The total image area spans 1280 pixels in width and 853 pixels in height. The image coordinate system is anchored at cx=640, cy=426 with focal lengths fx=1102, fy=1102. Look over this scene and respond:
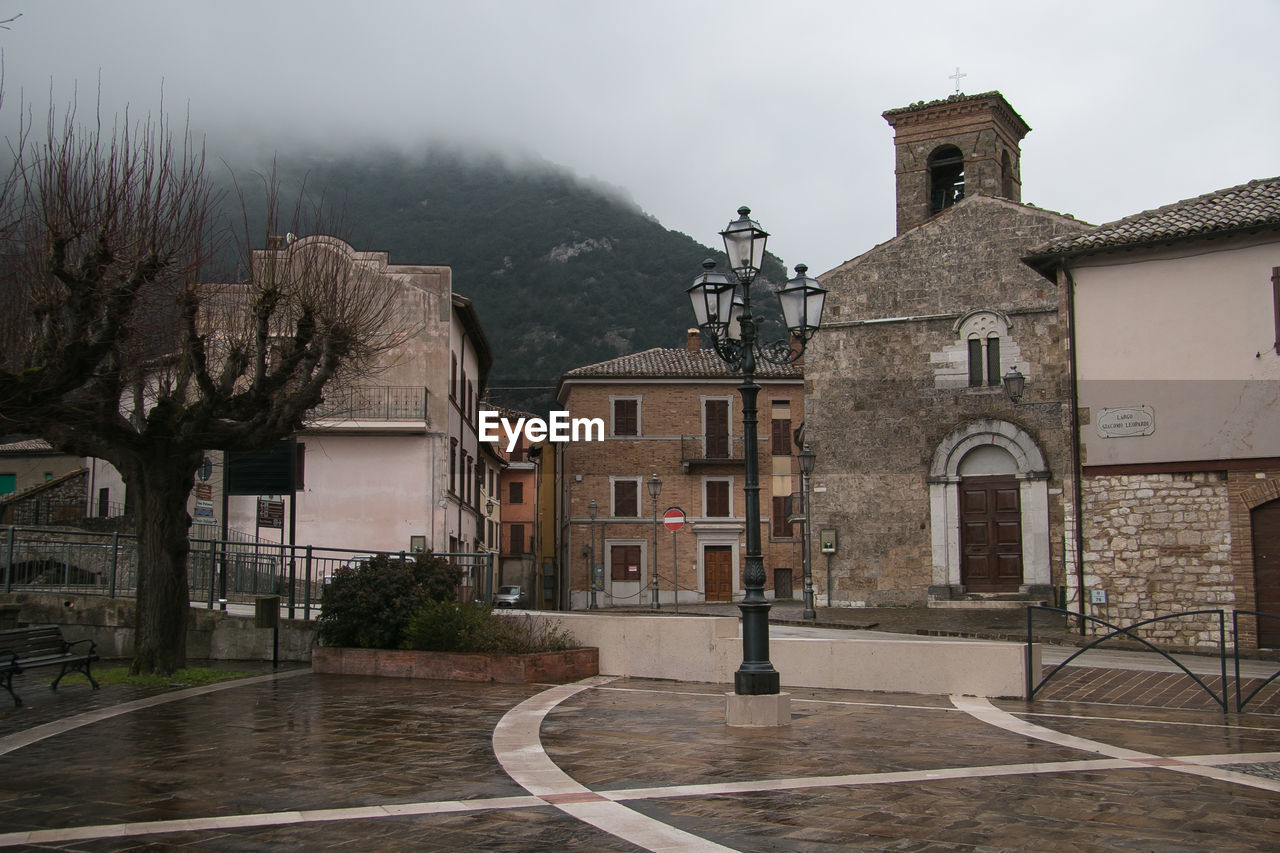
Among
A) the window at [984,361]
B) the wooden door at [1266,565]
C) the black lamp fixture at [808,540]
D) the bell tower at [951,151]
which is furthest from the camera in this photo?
the bell tower at [951,151]

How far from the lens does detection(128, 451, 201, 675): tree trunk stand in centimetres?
1333

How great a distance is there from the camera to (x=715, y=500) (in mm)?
46188

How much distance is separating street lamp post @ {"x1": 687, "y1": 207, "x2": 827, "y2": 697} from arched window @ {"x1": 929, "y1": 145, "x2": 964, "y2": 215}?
24.7 meters

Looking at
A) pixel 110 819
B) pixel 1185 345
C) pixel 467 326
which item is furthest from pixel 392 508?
pixel 110 819

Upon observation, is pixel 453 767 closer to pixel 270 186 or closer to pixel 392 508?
pixel 270 186

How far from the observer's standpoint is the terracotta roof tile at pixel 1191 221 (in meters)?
18.4

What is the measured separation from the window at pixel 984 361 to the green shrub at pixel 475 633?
1785cm

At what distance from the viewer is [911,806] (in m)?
6.41

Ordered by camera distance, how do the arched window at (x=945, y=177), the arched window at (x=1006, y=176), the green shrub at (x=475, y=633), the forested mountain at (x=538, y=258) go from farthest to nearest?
the forested mountain at (x=538, y=258) → the arched window at (x=945, y=177) → the arched window at (x=1006, y=176) → the green shrub at (x=475, y=633)

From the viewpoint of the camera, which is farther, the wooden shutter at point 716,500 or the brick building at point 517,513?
the brick building at point 517,513

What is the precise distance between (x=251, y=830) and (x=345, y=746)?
9.17ft

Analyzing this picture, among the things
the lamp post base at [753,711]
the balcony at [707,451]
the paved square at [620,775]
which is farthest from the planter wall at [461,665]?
the balcony at [707,451]

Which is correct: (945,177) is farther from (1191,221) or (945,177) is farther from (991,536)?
(1191,221)

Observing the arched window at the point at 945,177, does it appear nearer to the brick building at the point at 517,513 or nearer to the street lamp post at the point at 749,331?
the street lamp post at the point at 749,331
